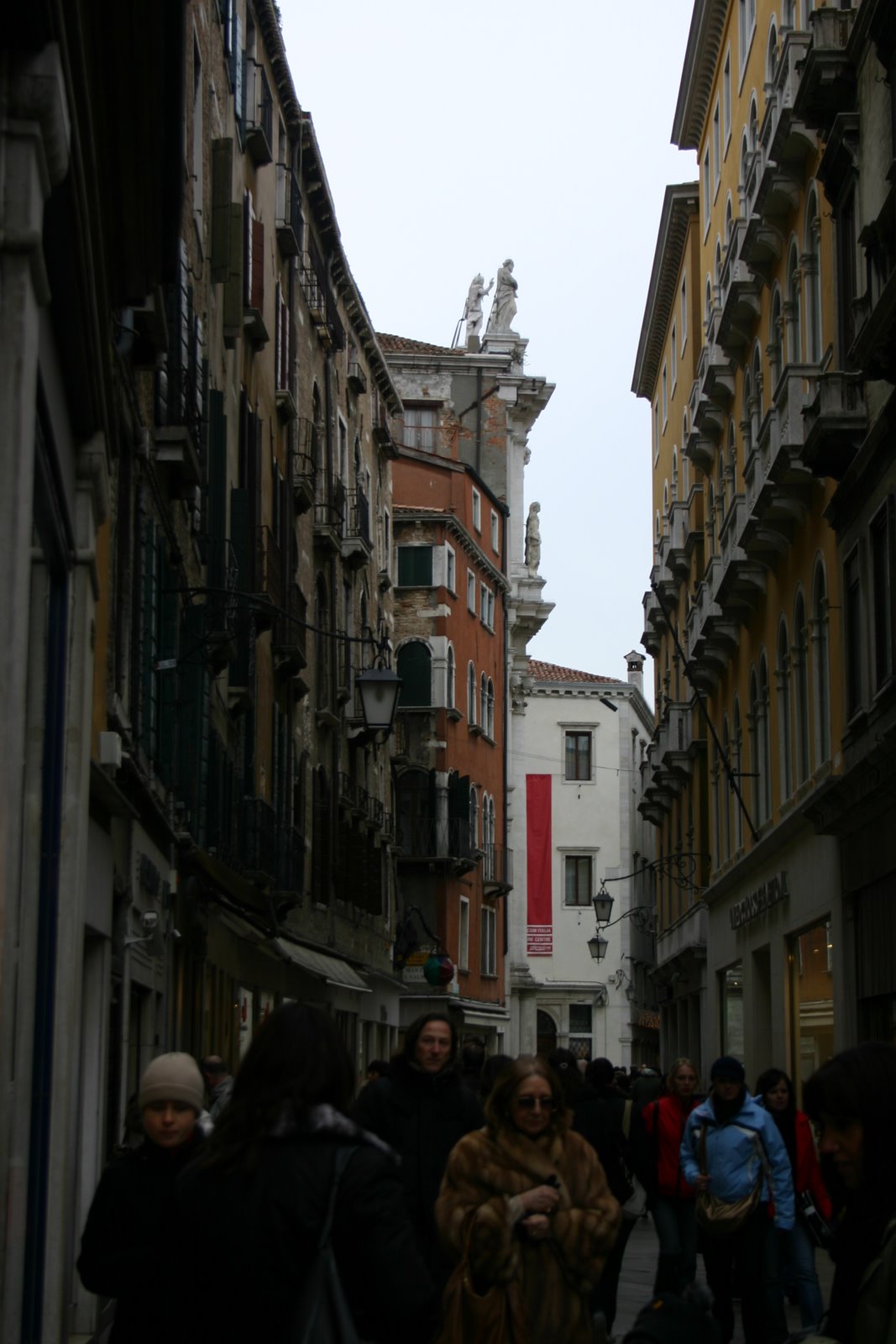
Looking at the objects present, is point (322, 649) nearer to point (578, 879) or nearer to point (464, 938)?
point (464, 938)

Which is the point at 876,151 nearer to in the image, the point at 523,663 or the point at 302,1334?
the point at 302,1334

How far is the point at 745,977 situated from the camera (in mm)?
31312

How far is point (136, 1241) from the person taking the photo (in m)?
5.46

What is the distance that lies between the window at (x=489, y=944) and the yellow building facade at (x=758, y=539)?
38.2ft

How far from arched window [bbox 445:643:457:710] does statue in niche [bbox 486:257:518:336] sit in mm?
13450

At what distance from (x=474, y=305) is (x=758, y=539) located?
40034mm

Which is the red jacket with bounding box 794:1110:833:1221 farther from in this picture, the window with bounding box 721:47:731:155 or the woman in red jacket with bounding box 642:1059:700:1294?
the window with bounding box 721:47:731:155

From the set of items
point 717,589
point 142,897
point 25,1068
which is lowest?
point 25,1068

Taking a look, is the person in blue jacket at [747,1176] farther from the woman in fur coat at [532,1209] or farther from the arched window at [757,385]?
the arched window at [757,385]

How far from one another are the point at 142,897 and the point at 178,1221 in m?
12.5

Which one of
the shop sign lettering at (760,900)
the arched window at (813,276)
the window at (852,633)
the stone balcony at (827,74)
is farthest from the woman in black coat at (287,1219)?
the shop sign lettering at (760,900)

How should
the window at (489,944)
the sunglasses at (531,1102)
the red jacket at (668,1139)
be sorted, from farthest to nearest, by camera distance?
the window at (489,944), the red jacket at (668,1139), the sunglasses at (531,1102)

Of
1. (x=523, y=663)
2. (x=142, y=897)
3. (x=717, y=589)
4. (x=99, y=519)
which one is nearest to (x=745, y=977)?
(x=717, y=589)

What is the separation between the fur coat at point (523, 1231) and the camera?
7.42 m
